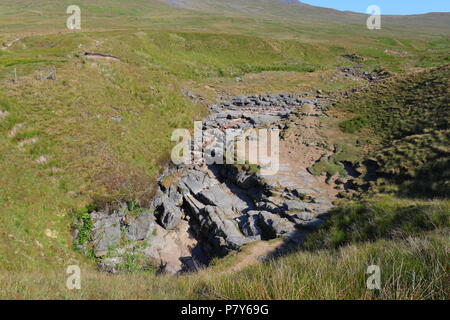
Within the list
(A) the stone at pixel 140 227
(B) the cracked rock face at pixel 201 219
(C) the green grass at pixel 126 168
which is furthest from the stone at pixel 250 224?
(A) the stone at pixel 140 227

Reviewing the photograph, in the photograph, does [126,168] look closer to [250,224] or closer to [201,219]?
[201,219]

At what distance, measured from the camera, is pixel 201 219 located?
15.2 metres

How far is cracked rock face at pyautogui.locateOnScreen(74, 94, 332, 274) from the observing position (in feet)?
42.3

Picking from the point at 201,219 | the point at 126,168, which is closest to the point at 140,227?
the point at 201,219

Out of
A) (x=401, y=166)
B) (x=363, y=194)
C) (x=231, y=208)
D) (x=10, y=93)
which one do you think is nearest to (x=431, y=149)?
(x=401, y=166)

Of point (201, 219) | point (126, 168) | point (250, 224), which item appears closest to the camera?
point (250, 224)

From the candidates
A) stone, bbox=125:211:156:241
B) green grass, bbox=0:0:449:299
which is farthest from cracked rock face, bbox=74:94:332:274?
green grass, bbox=0:0:449:299

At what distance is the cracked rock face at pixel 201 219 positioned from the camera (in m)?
12.9

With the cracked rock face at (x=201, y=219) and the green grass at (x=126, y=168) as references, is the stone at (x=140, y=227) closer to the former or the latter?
the cracked rock face at (x=201, y=219)

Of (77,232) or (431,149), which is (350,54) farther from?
(77,232)

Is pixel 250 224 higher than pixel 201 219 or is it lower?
higher

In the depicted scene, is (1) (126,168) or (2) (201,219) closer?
(2) (201,219)

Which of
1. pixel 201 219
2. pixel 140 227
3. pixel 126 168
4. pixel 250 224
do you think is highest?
pixel 126 168

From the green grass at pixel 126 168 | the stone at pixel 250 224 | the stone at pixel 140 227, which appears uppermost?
Result: the green grass at pixel 126 168
